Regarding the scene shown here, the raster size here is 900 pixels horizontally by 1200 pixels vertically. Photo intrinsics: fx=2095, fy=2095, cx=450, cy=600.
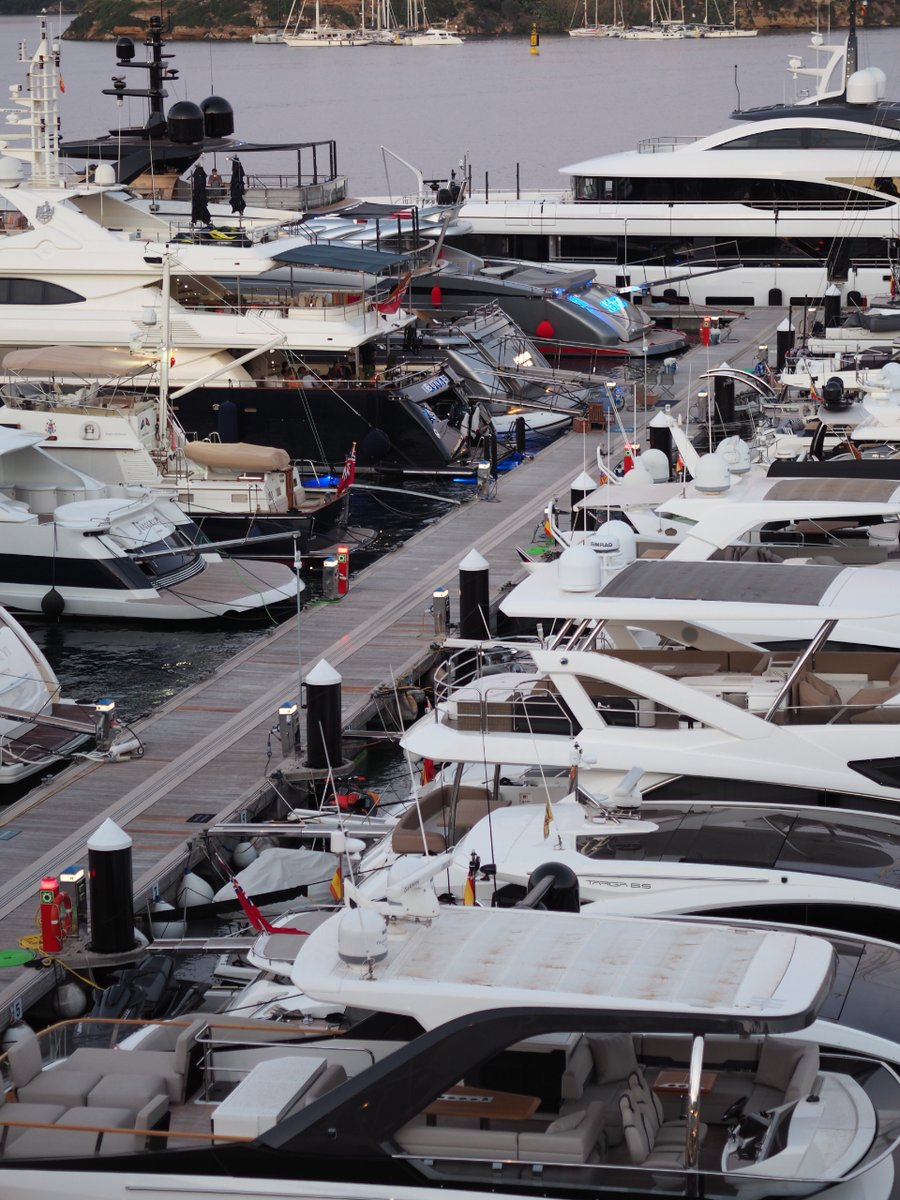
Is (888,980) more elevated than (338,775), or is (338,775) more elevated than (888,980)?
(888,980)

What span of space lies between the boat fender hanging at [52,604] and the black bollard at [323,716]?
6.51 m

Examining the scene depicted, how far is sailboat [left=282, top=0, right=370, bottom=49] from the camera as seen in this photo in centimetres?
15250

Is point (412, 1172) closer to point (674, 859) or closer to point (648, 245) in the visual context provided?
point (674, 859)

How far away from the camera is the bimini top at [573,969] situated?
885 cm

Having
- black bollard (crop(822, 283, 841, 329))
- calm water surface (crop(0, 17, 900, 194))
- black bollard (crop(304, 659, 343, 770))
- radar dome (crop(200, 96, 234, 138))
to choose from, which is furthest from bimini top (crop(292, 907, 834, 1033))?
calm water surface (crop(0, 17, 900, 194))

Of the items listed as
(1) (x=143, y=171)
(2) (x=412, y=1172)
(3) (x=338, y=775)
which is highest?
(1) (x=143, y=171)

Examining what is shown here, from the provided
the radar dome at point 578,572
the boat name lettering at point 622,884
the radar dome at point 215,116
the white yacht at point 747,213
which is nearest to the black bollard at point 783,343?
the white yacht at point 747,213

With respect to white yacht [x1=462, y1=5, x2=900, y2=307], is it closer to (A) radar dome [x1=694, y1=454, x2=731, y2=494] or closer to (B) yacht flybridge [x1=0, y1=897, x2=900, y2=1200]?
(A) radar dome [x1=694, y1=454, x2=731, y2=494]

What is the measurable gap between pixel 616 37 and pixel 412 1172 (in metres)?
159

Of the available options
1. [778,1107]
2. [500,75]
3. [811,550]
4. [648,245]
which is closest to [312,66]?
[500,75]

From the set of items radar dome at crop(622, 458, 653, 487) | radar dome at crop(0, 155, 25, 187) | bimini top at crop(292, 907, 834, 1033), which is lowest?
radar dome at crop(622, 458, 653, 487)

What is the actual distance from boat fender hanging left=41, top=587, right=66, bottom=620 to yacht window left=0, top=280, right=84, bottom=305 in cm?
926

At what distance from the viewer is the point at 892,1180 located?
8906 mm

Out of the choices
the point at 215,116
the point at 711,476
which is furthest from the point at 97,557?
the point at 215,116
